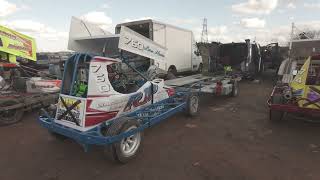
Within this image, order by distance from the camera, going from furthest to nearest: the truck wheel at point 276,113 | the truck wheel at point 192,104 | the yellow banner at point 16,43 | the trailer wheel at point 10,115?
the yellow banner at point 16,43 → the truck wheel at point 192,104 → the trailer wheel at point 10,115 → the truck wheel at point 276,113

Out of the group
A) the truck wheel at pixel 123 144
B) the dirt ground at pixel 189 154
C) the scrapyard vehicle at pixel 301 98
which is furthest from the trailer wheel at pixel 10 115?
the scrapyard vehicle at pixel 301 98

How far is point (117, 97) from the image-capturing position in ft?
15.1

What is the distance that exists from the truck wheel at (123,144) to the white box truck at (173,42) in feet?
16.2

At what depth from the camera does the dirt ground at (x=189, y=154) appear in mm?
3965

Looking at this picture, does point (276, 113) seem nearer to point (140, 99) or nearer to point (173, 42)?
point (140, 99)

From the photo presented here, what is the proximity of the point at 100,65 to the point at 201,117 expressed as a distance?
380 cm

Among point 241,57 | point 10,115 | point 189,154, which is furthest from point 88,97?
point 241,57

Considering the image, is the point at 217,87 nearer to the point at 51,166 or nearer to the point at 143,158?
the point at 143,158

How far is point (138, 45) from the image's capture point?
218 inches

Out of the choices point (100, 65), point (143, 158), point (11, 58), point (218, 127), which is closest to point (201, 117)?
point (218, 127)

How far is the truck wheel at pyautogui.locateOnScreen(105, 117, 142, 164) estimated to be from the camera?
4.07m

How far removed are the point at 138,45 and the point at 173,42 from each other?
22.0 feet

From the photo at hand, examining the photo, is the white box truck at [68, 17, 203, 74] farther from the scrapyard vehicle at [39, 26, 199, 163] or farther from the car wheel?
the scrapyard vehicle at [39, 26, 199, 163]

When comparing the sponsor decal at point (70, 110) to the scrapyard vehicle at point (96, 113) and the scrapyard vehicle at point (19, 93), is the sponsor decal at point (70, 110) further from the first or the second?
the scrapyard vehicle at point (19, 93)
